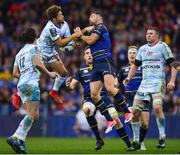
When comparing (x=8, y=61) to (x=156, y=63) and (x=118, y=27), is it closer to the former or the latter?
(x=118, y=27)

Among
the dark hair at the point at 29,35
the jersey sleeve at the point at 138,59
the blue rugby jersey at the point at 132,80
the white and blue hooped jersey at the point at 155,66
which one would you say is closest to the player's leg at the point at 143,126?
the white and blue hooped jersey at the point at 155,66

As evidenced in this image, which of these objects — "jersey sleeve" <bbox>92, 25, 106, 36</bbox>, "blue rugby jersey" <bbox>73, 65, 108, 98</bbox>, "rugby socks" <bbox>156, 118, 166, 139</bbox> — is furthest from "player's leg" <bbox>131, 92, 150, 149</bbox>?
"blue rugby jersey" <bbox>73, 65, 108, 98</bbox>

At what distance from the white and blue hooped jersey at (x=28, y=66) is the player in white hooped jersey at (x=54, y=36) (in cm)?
130

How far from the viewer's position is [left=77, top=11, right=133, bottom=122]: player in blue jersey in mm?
16531

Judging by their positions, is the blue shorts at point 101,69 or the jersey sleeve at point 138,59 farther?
the jersey sleeve at point 138,59

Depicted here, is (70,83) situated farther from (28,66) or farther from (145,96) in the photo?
(28,66)

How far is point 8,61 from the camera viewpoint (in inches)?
1099

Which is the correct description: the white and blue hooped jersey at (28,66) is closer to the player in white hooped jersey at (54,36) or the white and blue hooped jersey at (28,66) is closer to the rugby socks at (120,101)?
the player in white hooped jersey at (54,36)

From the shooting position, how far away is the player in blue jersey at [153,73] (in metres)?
17.0

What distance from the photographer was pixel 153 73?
55.8 feet

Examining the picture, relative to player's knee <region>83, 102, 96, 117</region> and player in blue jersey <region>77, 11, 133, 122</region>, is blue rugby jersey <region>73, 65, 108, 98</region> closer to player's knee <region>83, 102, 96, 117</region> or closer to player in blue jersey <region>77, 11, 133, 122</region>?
player's knee <region>83, 102, 96, 117</region>

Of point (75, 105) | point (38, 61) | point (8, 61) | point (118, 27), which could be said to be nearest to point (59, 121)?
point (75, 105)

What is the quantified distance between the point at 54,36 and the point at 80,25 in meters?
12.4

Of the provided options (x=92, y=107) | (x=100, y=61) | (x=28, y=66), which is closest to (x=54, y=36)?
(x=100, y=61)
